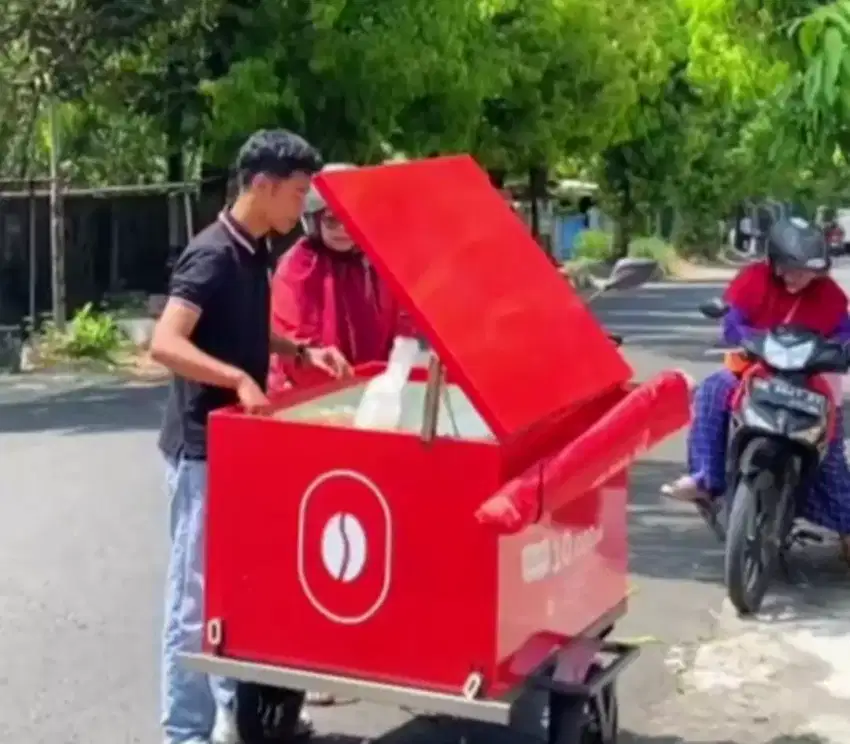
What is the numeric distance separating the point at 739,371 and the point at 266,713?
312cm

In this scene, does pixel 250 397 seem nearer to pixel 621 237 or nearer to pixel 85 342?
pixel 85 342

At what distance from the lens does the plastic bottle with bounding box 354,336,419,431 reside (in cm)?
529

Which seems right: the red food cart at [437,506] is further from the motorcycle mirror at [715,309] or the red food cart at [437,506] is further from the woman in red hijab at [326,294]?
the motorcycle mirror at [715,309]

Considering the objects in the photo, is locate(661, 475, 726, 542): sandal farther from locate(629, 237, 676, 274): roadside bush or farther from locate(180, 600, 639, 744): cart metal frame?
locate(629, 237, 676, 274): roadside bush

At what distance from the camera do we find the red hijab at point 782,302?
27.1 ft

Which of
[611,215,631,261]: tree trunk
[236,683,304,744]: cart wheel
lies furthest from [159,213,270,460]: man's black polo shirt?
[611,215,631,261]: tree trunk

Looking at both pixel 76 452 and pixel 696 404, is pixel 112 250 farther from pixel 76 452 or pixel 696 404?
pixel 696 404

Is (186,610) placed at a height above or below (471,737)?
above

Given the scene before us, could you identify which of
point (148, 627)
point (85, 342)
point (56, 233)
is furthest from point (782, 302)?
point (56, 233)

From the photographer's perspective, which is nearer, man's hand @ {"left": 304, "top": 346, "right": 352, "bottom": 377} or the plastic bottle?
the plastic bottle

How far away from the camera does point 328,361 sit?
5.99m

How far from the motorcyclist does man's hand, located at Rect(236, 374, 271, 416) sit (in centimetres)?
335

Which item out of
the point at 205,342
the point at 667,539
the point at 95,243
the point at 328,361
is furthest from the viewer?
the point at 95,243

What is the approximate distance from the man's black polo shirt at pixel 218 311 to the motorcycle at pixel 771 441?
2790 millimetres
